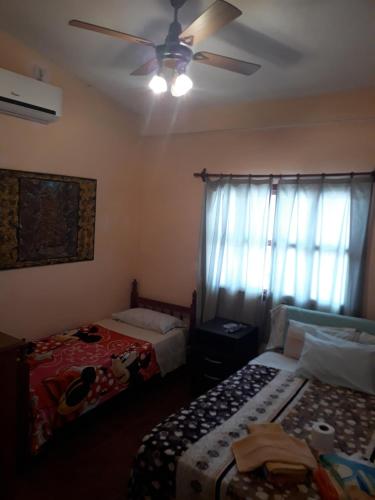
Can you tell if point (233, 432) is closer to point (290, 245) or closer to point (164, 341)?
point (164, 341)

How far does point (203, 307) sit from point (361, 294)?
4.74 ft

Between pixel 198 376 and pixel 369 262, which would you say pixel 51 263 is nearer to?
pixel 198 376

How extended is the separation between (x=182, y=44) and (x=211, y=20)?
0.96 ft

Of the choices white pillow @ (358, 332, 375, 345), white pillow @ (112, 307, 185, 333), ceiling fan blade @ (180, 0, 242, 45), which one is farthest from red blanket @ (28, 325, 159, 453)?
ceiling fan blade @ (180, 0, 242, 45)

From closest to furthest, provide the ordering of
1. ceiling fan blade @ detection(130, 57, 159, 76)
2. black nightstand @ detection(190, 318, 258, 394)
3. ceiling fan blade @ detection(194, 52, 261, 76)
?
1. ceiling fan blade @ detection(194, 52, 261, 76)
2. ceiling fan blade @ detection(130, 57, 159, 76)
3. black nightstand @ detection(190, 318, 258, 394)

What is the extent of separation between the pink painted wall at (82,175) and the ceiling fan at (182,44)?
129 cm

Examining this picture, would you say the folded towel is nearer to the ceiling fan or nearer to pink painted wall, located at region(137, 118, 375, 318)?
pink painted wall, located at region(137, 118, 375, 318)

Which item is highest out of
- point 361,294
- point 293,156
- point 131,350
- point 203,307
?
point 293,156

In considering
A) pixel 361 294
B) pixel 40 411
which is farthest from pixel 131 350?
pixel 361 294

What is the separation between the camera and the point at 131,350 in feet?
9.86

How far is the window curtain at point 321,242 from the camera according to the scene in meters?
2.78

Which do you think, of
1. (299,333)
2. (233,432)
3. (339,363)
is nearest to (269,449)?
(233,432)

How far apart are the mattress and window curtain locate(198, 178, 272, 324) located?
338mm

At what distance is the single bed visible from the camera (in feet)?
7.70
